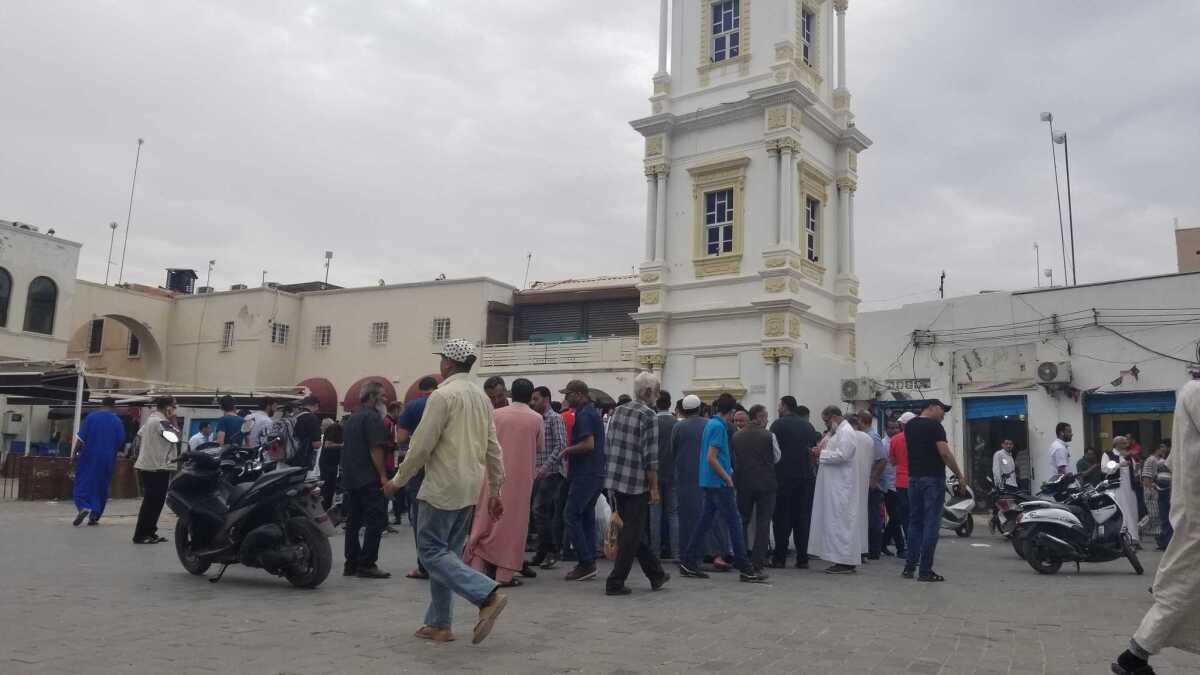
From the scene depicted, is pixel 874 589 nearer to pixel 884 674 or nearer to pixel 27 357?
pixel 884 674

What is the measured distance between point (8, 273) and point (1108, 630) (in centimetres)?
3577

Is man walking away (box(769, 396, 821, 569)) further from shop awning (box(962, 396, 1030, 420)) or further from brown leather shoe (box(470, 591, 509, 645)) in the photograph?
shop awning (box(962, 396, 1030, 420))

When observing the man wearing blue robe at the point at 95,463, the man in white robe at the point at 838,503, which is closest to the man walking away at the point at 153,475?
→ the man wearing blue robe at the point at 95,463

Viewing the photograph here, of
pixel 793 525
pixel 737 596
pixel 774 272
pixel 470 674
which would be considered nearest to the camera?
pixel 470 674

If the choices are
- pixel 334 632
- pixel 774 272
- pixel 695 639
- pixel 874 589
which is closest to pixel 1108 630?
pixel 874 589

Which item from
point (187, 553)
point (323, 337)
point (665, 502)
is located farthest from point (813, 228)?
point (187, 553)

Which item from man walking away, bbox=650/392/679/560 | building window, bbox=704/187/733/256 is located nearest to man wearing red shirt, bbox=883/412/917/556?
man walking away, bbox=650/392/679/560

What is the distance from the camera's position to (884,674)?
462 centimetres

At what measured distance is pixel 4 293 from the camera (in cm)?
3172

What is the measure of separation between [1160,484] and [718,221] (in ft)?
45.1

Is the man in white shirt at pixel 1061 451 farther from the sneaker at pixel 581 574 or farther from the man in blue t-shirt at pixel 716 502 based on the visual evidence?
the sneaker at pixel 581 574

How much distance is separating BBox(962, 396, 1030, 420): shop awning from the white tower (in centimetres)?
408

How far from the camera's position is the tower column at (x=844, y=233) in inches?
1030

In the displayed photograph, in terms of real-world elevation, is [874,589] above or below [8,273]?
below
